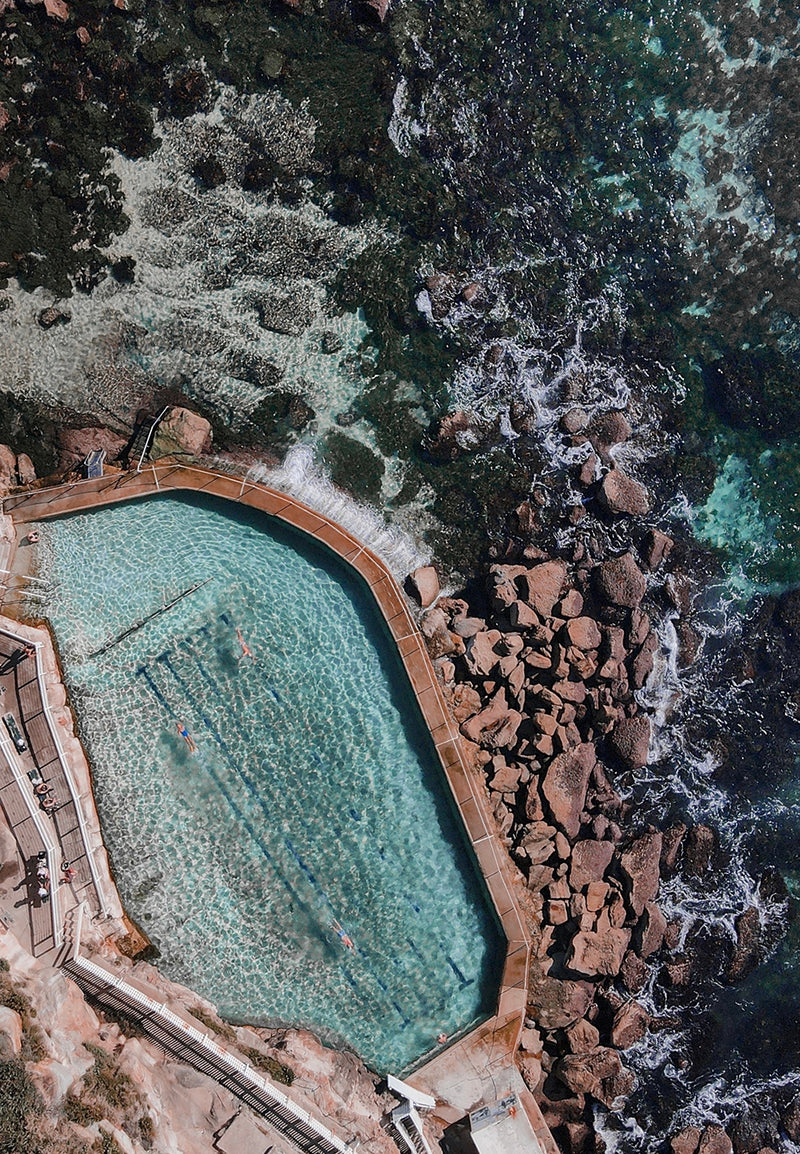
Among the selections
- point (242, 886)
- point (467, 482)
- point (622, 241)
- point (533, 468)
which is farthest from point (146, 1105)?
point (622, 241)

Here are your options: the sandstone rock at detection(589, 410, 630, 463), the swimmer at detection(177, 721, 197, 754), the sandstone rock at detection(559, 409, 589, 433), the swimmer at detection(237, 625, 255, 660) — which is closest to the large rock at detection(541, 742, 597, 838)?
the swimmer at detection(237, 625, 255, 660)

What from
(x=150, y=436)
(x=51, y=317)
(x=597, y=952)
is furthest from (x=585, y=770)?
(x=51, y=317)

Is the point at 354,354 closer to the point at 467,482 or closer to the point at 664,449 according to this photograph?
the point at 467,482

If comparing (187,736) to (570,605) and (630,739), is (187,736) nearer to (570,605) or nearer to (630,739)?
(570,605)

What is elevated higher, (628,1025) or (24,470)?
(24,470)

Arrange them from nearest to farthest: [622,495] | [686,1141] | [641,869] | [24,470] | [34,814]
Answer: [34,814] → [24,470] → [686,1141] → [641,869] → [622,495]

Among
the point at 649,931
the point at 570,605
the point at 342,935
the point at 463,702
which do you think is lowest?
the point at 649,931

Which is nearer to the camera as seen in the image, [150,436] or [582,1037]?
[582,1037]

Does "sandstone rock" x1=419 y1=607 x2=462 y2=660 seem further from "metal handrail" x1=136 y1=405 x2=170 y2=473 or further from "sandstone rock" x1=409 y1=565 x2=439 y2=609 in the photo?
"metal handrail" x1=136 y1=405 x2=170 y2=473
